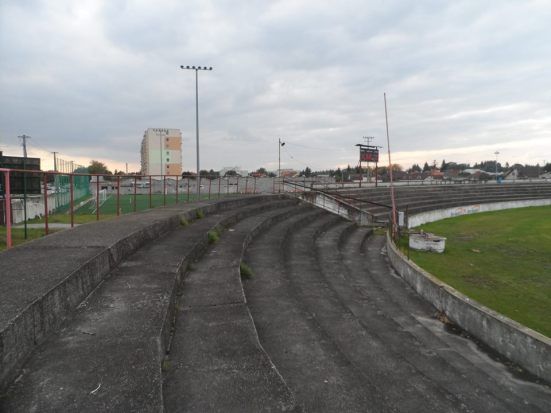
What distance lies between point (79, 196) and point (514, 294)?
23.3 m

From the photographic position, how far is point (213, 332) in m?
3.84

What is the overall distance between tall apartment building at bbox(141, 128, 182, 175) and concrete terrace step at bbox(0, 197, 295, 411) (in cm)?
10344

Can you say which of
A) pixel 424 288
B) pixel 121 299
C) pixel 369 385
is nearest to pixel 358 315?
pixel 424 288

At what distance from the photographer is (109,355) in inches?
117

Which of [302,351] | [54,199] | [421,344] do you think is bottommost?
[421,344]

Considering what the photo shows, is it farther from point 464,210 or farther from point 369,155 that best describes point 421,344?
point 369,155

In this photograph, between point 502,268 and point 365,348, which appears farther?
point 502,268

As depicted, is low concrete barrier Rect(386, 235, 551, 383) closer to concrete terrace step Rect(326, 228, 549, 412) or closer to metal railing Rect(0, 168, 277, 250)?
concrete terrace step Rect(326, 228, 549, 412)

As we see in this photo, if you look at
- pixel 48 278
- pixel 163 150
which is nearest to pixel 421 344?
pixel 48 278

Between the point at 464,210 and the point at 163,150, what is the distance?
321ft

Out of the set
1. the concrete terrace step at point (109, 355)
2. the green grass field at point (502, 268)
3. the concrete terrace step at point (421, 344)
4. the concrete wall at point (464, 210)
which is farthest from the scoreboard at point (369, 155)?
the concrete terrace step at point (109, 355)

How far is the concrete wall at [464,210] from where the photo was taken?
20.3m

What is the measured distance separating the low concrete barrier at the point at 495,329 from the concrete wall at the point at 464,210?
42.2ft

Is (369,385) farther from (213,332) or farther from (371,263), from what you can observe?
(371,263)
